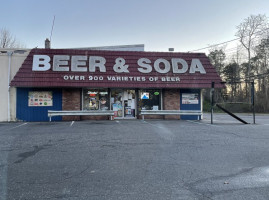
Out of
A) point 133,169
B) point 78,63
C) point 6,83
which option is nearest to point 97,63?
point 78,63

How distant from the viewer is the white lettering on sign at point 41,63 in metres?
17.8

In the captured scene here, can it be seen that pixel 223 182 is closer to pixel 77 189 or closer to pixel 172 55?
pixel 77 189

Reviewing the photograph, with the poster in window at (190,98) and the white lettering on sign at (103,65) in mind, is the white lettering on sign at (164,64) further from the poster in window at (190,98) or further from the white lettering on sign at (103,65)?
the poster in window at (190,98)

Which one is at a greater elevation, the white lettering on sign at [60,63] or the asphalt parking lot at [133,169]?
the white lettering on sign at [60,63]

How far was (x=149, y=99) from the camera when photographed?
1992 cm

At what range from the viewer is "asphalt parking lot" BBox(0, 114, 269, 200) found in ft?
14.8

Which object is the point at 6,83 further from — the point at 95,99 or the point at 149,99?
the point at 149,99

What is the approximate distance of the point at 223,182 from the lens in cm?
508

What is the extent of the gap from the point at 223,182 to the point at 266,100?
41789 mm

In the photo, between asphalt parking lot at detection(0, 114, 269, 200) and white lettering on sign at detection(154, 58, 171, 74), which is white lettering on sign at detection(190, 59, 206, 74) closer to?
white lettering on sign at detection(154, 58, 171, 74)

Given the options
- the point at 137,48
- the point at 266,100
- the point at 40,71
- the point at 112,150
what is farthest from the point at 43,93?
the point at 266,100

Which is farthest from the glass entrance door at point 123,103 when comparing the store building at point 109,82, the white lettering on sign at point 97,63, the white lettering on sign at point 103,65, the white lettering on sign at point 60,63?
the white lettering on sign at point 60,63

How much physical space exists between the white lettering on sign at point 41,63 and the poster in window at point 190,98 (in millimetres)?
10358

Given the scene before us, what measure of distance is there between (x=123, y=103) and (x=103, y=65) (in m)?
3.28
